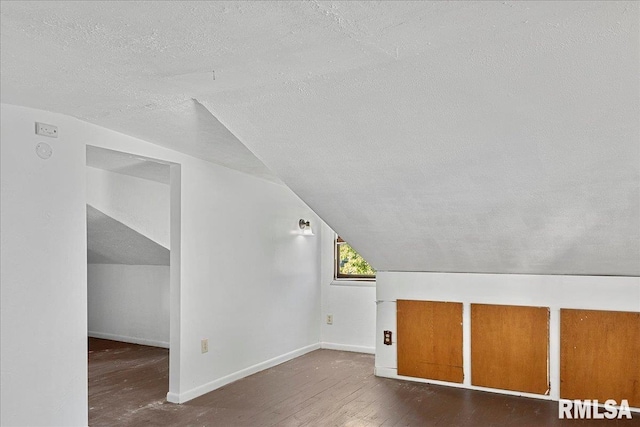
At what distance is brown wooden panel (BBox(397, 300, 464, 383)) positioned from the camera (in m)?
4.51

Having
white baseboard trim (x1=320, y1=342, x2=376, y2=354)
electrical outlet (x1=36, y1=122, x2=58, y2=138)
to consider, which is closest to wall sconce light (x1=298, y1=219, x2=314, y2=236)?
white baseboard trim (x1=320, y1=342, x2=376, y2=354)

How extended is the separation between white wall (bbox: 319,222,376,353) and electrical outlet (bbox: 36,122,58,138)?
3.64m

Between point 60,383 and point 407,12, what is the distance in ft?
9.44

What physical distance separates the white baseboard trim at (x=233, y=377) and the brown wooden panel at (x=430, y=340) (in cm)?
130

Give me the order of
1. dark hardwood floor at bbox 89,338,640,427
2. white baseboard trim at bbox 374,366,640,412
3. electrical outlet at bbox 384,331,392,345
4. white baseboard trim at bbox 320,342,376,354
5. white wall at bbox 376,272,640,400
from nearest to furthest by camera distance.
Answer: dark hardwood floor at bbox 89,338,640,427
white wall at bbox 376,272,640,400
white baseboard trim at bbox 374,366,640,412
electrical outlet at bbox 384,331,392,345
white baseboard trim at bbox 320,342,376,354

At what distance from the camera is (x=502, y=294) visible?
4.36 metres

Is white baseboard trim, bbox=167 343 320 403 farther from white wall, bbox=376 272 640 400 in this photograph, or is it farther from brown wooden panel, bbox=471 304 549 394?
brown wooden panel, bbox=471 304 549 394

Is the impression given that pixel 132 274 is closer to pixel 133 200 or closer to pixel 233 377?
pixel 133 200

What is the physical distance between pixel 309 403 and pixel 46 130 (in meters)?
2.70

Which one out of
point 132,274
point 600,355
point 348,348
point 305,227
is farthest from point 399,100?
point 132,274

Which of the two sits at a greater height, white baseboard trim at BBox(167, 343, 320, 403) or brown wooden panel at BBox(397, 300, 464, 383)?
brown wooden panel at BBox(397, 300, 464, 383)

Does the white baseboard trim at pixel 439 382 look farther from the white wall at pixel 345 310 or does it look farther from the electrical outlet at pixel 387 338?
the white wall at pixel 345 310

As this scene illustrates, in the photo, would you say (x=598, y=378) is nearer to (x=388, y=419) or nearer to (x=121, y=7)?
(x=388, y=419)

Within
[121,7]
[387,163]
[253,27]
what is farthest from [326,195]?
[121,7]
